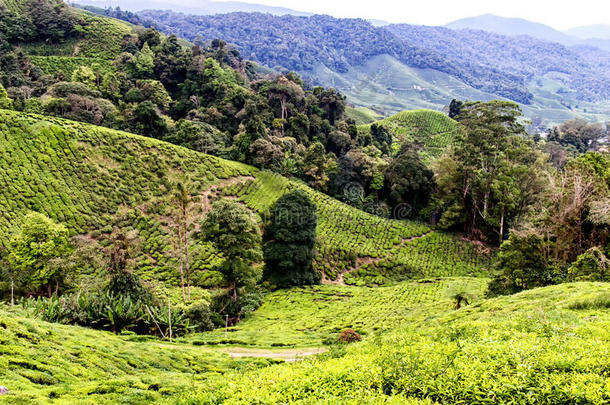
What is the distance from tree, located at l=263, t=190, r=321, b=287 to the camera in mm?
30797

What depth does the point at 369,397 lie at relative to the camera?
5.46 metres

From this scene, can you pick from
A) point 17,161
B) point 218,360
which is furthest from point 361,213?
point 17,161

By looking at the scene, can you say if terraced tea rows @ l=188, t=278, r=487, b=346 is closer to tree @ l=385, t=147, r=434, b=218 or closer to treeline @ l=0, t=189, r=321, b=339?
treeline @ l=0, t=189, r=321, b=339

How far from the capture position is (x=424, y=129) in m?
92.2

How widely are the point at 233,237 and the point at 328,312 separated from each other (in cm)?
874

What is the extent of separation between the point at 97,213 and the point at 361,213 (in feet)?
98.5

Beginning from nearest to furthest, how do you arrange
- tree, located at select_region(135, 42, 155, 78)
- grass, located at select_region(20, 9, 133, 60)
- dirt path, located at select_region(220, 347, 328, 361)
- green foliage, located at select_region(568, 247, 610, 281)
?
dirt path, located at select_region(220, 347, 328, 361), green foliage, located at select_region(568, 247, 610, 281), tree, located at select_region(135, 42, 155, 78), grass, located at select_region(20, 9, 133, 60)

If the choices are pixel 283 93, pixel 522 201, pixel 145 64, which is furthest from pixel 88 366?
pixel 145 64

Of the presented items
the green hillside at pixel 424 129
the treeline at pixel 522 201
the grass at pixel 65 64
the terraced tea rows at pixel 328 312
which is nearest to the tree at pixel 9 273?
the terraced tea rows at pixel 328 312

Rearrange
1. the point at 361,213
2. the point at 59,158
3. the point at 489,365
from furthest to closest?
the point at 361,213 → the point at 59,158 → the point at 489,365

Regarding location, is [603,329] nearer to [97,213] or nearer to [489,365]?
[489,365]

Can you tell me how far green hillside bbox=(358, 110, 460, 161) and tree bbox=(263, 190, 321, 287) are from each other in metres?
55.6

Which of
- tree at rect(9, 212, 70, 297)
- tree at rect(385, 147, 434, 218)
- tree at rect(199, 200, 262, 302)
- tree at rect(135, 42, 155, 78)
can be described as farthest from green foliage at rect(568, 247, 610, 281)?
tree at rect(135, 42, 155, 78)

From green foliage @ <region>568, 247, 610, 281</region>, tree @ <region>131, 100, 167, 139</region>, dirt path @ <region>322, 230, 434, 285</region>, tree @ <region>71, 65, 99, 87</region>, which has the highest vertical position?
tree @ <region>71, 65, 99, 87</region>
